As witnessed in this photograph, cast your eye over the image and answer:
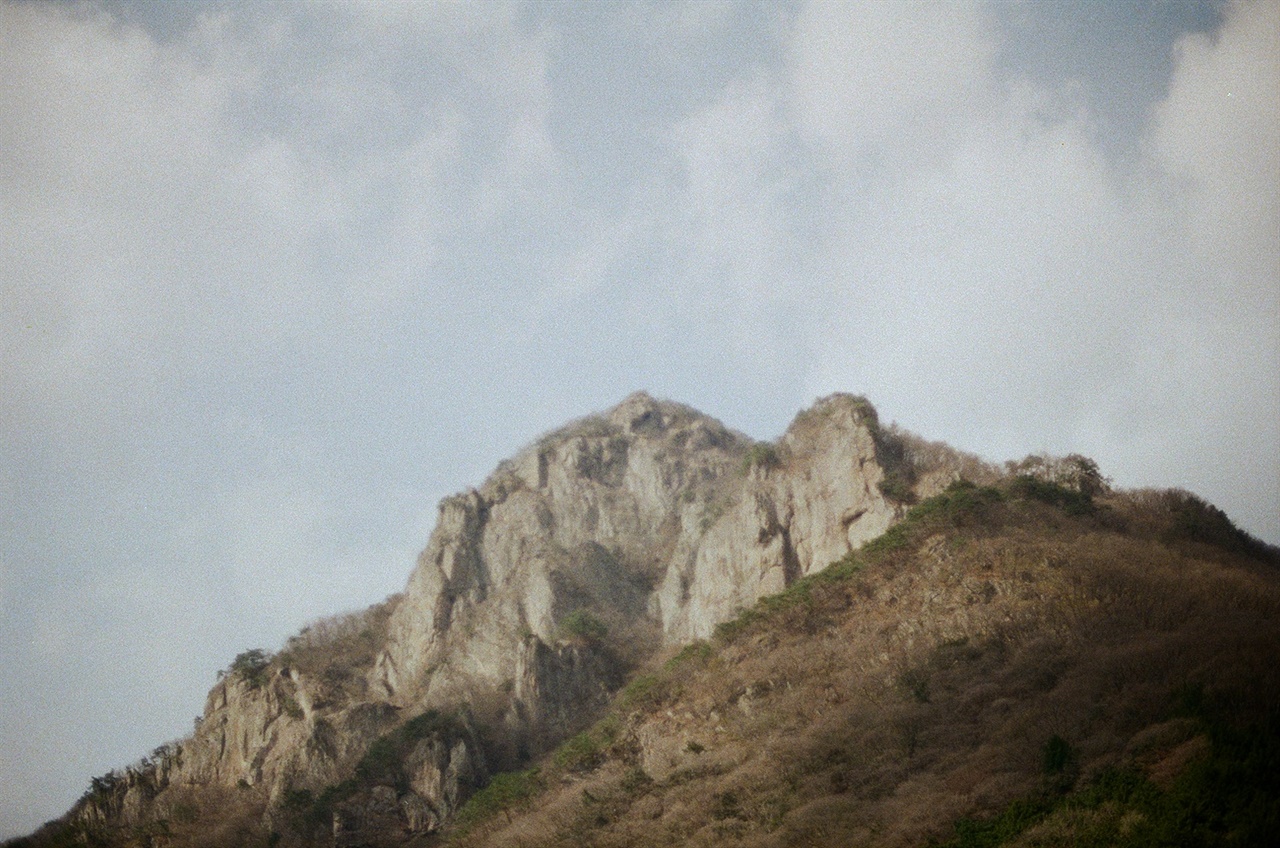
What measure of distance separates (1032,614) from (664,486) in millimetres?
54019

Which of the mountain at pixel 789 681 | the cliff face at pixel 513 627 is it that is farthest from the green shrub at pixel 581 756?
the cliff face at pixel 513 627

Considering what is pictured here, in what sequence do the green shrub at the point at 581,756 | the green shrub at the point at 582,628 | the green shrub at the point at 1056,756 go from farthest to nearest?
the green shrub at the point at 582,628
the green shrub at the point at 581,756
the green shrub at the point at 1056,756

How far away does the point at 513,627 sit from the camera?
2911 inches

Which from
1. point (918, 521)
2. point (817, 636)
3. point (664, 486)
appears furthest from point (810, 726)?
point (664, 486)

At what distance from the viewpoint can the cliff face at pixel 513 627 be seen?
58469 mm

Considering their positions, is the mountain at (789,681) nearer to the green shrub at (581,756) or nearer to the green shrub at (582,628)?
the green shrub at (581,756)

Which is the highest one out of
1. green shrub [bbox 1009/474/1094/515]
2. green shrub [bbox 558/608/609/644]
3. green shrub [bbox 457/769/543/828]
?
green shrub [bbox 558/608/609/644]

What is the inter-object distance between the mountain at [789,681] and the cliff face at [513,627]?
0.74 feet

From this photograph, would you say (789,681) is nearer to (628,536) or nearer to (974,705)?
(974,705)

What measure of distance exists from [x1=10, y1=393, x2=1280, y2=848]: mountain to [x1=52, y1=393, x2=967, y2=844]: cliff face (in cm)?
23

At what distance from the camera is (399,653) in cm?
7775

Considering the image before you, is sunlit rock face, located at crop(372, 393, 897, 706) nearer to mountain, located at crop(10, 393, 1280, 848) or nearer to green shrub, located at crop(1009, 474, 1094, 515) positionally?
mountain, located at crop(10, 393, 1280, 848)

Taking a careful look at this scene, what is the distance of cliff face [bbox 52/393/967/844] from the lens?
192ft

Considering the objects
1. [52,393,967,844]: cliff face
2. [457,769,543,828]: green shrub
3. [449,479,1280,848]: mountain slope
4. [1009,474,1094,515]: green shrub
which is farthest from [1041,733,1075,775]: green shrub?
[457,769,543,828]: green shrub
